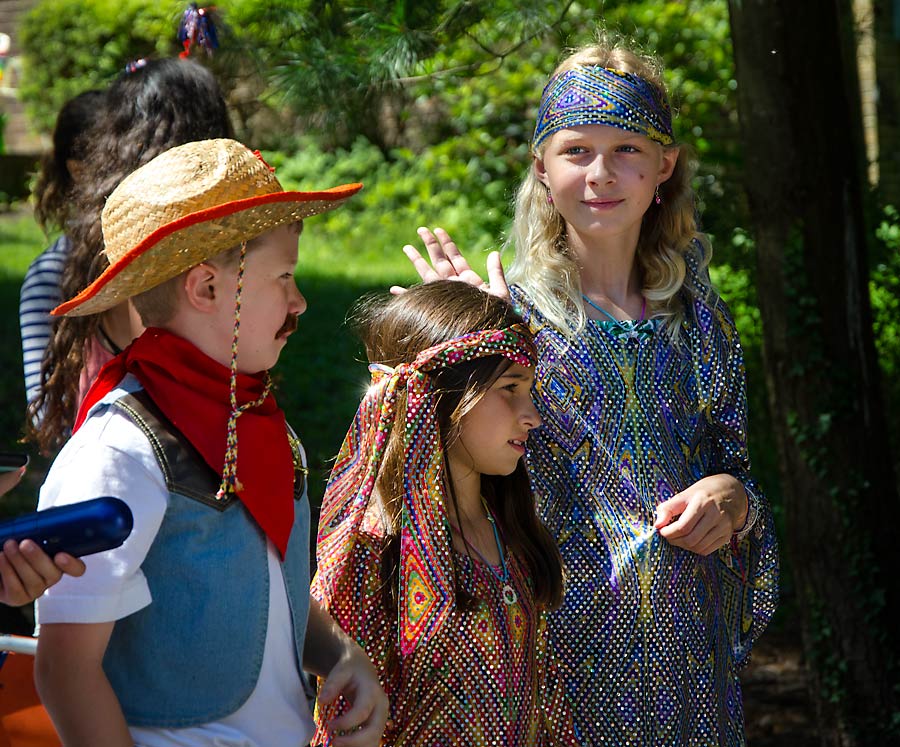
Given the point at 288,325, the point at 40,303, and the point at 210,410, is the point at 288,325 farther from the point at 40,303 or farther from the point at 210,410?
the point at 40,303

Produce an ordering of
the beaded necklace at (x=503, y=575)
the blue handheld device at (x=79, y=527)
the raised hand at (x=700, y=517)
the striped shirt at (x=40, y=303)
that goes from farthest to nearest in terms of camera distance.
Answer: the striped shirt at (x=40, y=303), the raised hand at (x=700, y=517), the beaded necklace at (x=503, y=575), the blue handheld device at (x=79, y=527)

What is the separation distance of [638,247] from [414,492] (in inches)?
35.5

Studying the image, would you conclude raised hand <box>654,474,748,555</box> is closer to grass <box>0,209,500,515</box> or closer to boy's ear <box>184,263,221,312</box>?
boy's ear <box>184,263,221,312</box>

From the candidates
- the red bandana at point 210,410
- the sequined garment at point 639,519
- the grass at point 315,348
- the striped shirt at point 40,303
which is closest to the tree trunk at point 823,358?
the sequined garment at point 639,519

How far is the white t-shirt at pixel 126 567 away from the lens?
5.35 ft

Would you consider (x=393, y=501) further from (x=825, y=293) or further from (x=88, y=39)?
(x=88, y=39)

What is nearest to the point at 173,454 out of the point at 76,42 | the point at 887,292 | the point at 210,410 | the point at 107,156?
the point at 210,410

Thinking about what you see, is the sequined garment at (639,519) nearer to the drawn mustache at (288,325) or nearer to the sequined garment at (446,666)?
the sequined garment at (446,666)

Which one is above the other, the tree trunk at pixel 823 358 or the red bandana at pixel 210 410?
the red bandana at pixel 210 410

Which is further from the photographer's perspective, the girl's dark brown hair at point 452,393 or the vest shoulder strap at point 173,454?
the girl's dark brown hair at point 452,393

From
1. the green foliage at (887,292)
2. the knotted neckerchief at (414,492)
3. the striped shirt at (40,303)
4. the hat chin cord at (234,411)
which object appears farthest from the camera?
the green foliage at (887,292)

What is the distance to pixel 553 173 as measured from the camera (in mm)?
2588

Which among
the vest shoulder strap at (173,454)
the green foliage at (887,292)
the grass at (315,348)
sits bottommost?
the grass at (315,348)

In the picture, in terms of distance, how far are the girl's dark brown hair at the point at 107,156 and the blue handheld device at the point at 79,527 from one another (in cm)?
134
